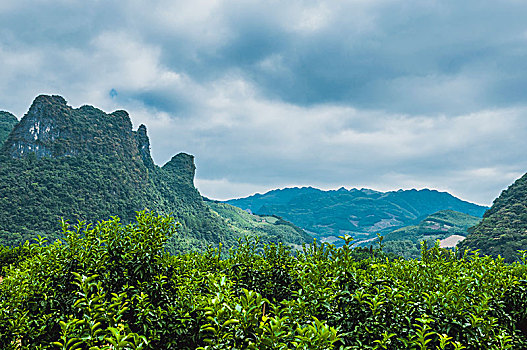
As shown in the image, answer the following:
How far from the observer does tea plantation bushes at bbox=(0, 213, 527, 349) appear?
262 centimetres

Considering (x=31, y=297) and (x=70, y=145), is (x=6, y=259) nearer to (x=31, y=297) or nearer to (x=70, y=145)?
(x=31, y=297)

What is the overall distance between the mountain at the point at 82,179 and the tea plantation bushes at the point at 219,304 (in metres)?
86.1

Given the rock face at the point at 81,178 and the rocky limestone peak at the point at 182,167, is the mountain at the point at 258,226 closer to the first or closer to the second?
the rock face at the point at 81,178

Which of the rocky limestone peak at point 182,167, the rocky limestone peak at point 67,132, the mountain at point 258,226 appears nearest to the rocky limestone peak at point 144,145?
the rocky limestone peak at point 67,132

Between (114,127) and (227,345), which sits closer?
(227,345)

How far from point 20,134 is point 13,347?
431 feet

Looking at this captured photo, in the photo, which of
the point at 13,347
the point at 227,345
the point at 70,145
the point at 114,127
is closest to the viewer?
the point at 227,345

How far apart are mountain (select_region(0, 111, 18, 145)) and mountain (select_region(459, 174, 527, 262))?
570 ft

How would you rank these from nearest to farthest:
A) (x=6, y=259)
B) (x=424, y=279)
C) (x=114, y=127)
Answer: (x=424, y=279)
(x=6, y=259)
(x=114, y=127)

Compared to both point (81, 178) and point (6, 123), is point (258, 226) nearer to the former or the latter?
point (81, 178)

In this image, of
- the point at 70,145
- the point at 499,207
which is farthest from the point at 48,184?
the point at 499,207

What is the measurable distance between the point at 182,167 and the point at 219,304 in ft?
524

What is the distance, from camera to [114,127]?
13188 cm

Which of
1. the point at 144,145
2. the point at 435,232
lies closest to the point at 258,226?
the point at 144,145
